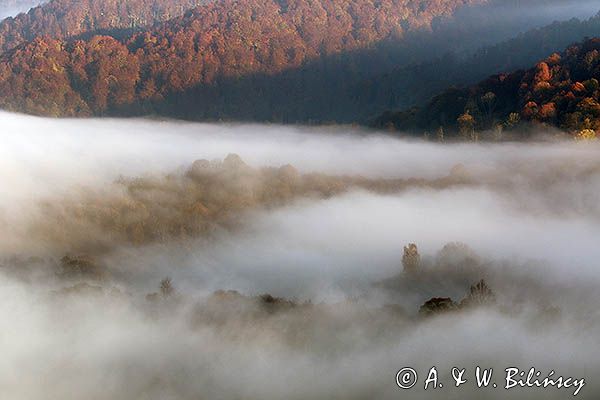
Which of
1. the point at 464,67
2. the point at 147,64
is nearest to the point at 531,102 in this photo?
the point at 464,67

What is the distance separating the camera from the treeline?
86.5 meters

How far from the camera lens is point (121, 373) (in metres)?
44.1

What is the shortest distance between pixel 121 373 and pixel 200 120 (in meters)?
144

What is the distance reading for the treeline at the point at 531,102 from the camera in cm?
8646

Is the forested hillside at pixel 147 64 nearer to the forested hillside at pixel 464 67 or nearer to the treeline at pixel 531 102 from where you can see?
the forested hillside at pixel 464 67

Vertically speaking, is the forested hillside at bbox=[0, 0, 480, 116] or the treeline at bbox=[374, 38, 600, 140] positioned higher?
the forested hillside at bbox=[0, 0, 480, 116]

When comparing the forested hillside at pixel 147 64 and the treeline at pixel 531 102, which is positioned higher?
the forested hillside at pixel 147 64

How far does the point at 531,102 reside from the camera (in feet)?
304

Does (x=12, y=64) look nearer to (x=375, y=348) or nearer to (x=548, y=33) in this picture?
(x=548, y=33)

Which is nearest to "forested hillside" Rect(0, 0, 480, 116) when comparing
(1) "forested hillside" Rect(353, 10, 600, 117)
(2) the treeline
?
(1) "forested hillside" Rect(353, 10, 600, 117)

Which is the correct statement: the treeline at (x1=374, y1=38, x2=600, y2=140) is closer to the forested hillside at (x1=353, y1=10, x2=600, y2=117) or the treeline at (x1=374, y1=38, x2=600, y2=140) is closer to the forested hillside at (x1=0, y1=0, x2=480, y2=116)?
the forested hillside at (x1=353, y1=10, x2=600, y2=117)

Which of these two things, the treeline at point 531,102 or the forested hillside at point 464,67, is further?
the forested hillside at point 464,67

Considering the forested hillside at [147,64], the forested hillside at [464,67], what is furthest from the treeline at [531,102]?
the forested hillside at [147,64]

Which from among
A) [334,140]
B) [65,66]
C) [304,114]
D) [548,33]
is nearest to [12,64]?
[65,66]
